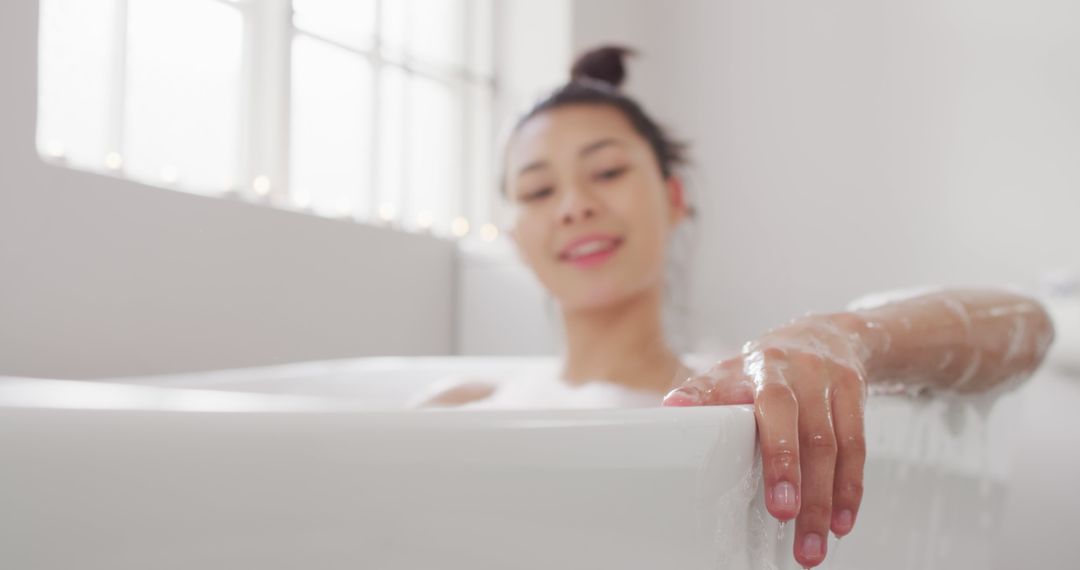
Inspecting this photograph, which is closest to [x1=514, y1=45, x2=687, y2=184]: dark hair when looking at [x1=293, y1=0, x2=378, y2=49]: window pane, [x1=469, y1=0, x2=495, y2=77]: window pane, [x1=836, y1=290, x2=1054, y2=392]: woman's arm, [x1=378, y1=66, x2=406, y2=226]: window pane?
[x1=293, y1=0, x2=378, y2=49]: window pane

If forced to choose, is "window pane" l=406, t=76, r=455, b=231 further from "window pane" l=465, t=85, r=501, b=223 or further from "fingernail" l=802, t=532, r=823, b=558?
"fingernail" l=802, t=532, r=823, b=558

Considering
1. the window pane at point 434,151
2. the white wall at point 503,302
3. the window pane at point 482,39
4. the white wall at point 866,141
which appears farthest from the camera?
the window pane at point 482,39

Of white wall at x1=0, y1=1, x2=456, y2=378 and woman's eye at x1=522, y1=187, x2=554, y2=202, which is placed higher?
woman's eye at x1=522, y1=187, x2=554, y2=202

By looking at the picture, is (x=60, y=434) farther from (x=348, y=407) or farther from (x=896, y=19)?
(x=896, y=19)

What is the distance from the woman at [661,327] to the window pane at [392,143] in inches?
34.8

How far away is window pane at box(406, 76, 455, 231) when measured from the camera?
2371 mm

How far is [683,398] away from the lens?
0.51 metres

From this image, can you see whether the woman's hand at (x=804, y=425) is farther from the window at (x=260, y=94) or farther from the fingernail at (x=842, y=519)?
the window at (x=260, y=94)

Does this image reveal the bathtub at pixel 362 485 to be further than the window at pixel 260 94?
No

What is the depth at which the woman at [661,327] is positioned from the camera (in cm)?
48

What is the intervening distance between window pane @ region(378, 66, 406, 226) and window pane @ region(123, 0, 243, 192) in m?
0.95

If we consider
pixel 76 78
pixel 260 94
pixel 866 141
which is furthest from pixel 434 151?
pixel 76 78

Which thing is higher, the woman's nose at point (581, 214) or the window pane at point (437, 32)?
the window pane at point (437, 32)

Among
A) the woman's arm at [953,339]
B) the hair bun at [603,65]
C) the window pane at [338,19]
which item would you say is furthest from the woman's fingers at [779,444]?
the hair bun at [603,65]
